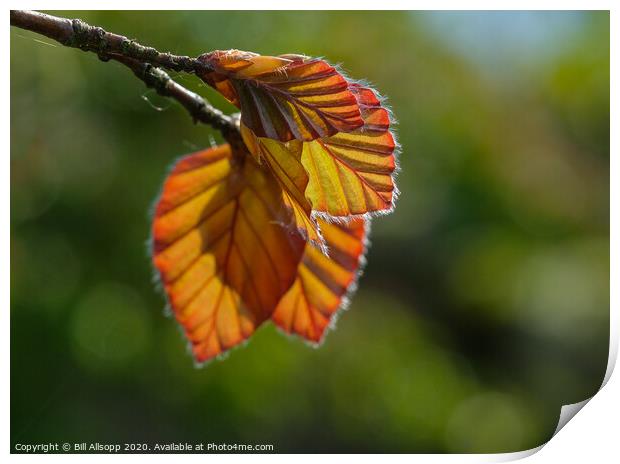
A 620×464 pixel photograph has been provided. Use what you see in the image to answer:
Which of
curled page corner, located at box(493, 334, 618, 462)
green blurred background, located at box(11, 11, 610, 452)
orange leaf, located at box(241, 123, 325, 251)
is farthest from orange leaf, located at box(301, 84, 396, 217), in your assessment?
green blurred background, located at box(11, 11, 610, 452)

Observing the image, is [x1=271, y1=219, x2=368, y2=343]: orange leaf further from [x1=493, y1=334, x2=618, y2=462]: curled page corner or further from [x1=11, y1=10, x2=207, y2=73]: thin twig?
[x1=493, y1=334, x2=618, y2=462]: curled page corner

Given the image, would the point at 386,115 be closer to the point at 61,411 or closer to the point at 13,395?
the point at 13,395

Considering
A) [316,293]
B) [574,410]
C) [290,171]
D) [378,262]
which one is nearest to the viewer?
[290,171]

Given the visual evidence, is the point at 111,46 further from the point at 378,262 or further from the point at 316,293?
the point at 378,262

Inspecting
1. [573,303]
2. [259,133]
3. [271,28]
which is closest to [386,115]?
[259,133]

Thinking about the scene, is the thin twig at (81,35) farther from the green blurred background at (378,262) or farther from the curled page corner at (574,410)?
the green blurred background at (378,262)

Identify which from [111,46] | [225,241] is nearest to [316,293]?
[225,241]
